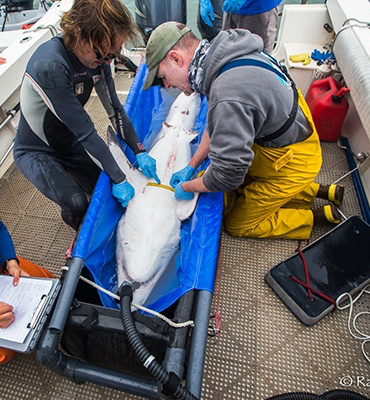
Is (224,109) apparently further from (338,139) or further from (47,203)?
(338,139)

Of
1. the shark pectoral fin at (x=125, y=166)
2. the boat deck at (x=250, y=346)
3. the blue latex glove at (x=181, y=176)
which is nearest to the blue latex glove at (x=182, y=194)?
the blue latex glove at (x=181, y=176)

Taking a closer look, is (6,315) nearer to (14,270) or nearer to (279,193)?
(14,270)

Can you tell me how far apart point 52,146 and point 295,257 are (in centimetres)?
176

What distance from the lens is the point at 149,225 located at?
170cm

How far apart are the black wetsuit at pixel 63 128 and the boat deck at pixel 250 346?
0.61 m

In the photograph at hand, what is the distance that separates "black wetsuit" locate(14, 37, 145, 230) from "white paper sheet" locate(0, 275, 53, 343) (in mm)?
522

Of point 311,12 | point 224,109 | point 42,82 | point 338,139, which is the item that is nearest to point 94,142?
point 42,82

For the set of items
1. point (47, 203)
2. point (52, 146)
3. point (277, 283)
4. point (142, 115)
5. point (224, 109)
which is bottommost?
point (277, 283)

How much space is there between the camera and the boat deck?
151 cm

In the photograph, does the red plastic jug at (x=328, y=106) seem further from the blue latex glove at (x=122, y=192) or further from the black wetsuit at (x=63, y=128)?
the blue latex glove at (x=122, y=192)

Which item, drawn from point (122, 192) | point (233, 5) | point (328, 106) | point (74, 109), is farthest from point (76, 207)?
point (328, 106)

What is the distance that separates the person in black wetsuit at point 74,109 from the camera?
1281 millimetres

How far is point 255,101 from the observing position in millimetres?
1229

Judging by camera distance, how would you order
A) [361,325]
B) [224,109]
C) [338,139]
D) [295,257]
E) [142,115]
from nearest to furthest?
[224,109], [361,325], [295,257], [142,115], [338,139]
